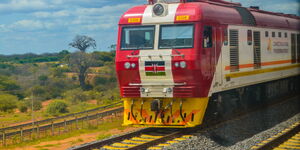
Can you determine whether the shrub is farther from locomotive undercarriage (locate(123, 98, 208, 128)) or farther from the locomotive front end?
the locomotive front end

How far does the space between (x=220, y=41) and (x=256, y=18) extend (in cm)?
352

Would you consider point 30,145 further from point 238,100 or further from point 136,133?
point 238,100

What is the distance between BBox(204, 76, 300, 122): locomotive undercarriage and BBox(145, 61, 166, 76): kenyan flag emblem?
6.73 feet

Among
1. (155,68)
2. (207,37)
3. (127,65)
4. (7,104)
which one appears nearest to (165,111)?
(155,68)

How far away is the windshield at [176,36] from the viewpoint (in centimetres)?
1229

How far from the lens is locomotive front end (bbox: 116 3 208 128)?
12.3m

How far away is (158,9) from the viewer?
1275 centimetres

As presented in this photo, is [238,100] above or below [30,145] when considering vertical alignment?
above

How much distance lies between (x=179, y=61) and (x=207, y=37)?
1144mm

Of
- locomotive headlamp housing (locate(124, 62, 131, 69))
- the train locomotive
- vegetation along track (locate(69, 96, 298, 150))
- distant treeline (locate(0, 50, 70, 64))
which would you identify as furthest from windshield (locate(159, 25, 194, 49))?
distant treeline (locate(0, 50, 70, 64))

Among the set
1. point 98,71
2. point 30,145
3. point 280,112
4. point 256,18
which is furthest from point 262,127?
point 98,71

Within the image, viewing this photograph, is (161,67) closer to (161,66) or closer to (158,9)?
(161,66)

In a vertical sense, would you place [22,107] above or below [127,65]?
below

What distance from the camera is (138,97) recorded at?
12969 mm
